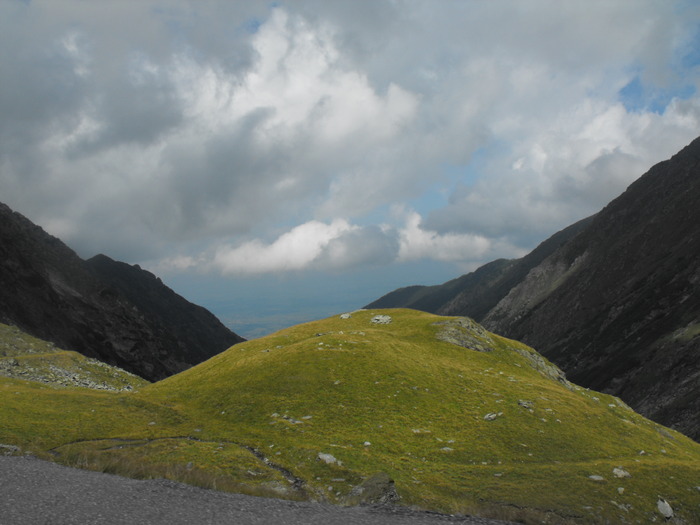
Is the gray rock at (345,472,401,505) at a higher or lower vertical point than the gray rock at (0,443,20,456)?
lower

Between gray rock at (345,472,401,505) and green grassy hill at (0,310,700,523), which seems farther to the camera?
green grassy hill at (0,310,700,523)

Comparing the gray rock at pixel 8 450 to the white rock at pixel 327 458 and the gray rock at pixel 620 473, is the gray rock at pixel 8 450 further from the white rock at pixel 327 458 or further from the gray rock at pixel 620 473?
the gray rock at pixel 620 473

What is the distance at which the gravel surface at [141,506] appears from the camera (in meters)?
19.2

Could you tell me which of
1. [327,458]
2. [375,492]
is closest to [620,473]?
[375,492]

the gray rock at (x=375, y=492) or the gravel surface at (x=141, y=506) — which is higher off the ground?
the gravel surface at (x=141, y=506)

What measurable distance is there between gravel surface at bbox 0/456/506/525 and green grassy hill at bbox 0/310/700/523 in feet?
6.93

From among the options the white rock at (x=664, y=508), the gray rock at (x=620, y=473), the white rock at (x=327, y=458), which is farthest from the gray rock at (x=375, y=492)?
the white rock at (x=664, y=508)

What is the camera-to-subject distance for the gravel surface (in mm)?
19234

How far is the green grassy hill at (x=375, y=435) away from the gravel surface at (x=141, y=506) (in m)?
2.11

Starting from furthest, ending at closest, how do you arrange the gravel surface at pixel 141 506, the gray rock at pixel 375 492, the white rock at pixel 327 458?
the white rock at pixel 327 458, the gray rock at pixel 375 492, the gravel surface at pixel 141 506

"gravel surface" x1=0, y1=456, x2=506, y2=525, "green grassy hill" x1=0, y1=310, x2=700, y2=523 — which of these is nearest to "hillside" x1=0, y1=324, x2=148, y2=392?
"green grassy hill" x1=0, y1=310, x2=700, y2=523

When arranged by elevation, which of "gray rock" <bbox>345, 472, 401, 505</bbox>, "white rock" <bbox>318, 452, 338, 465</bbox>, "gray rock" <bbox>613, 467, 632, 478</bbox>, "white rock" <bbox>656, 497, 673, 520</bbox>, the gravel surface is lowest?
"white rock" <bbox>656, 497, 673, 520</bbox>

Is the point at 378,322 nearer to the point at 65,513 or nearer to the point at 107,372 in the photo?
the point at 107,372

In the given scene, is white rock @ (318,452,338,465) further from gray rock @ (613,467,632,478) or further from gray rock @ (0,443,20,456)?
gray rock @ (613,467,632,478)
